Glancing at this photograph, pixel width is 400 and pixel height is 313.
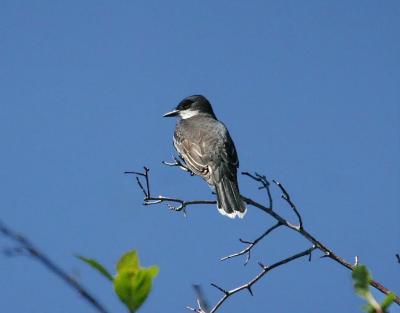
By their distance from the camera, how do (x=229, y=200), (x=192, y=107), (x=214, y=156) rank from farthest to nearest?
(x=192, y=107)
(x=214, y=156)
(x=229, y=200)

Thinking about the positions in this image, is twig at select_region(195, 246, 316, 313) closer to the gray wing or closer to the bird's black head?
the gray wing

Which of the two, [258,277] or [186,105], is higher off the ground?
[186,105]

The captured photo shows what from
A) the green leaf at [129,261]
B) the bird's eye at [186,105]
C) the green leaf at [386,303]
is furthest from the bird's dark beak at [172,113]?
the green leaf at [386,303]

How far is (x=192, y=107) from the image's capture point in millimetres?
11461

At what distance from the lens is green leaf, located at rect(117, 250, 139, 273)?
4.94ft

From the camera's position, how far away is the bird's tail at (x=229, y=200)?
24.3 feet

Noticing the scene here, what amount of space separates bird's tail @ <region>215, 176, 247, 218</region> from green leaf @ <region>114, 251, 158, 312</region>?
19.2 ft

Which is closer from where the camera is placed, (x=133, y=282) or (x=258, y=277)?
(x=133, y=282)

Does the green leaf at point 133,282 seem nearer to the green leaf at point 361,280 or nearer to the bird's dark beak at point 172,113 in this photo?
the green leaf at point 361,280

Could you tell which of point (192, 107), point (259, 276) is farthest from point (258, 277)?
point (192, 107)

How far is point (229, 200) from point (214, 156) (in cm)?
117

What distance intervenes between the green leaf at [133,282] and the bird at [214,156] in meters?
5.87

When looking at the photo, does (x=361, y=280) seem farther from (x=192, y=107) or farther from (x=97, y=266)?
(x=192, y=107)

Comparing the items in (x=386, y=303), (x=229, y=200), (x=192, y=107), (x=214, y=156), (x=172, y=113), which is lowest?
(x=386, y=303)
